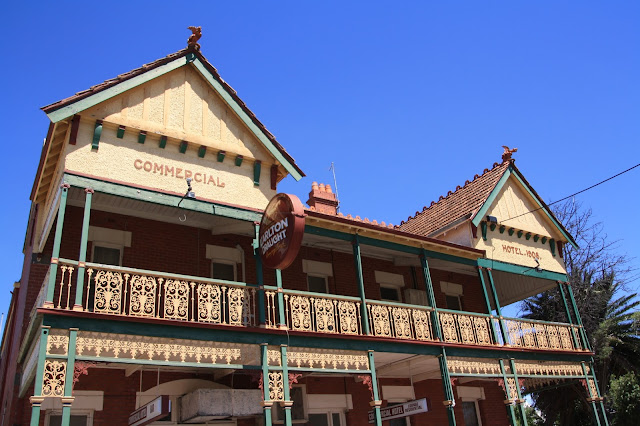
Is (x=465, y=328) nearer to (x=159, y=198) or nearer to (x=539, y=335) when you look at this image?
(x=539, y=335)

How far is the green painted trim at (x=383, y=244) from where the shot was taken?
14.2 m

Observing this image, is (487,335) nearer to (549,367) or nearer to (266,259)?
(549,367)

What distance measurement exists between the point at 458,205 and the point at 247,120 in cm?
912

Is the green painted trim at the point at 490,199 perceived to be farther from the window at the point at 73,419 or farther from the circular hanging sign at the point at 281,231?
the window at the point at 73,419

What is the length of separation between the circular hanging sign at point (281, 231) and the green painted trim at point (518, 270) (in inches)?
310

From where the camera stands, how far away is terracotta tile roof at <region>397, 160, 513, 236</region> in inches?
738

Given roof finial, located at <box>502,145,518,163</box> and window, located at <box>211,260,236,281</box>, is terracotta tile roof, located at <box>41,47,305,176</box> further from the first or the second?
roof finial, located at <box>502,145,518,163</box>

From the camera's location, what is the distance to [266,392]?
11484 mm

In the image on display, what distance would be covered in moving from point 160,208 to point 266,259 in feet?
10.0

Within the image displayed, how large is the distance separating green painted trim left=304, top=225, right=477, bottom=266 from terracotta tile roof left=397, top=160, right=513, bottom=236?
5.72 feet

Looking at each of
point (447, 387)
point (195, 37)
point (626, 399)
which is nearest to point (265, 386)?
point (447, 387)

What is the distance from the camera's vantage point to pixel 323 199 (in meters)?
18.9

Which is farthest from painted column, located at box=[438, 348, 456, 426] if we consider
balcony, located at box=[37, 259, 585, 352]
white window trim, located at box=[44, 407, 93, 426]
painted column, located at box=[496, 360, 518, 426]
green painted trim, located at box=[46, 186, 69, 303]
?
green painted trim, located at box=[46, 186, 69, 303]

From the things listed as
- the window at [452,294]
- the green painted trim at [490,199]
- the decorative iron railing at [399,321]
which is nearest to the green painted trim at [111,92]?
the decorative iron railing at [399,321]
